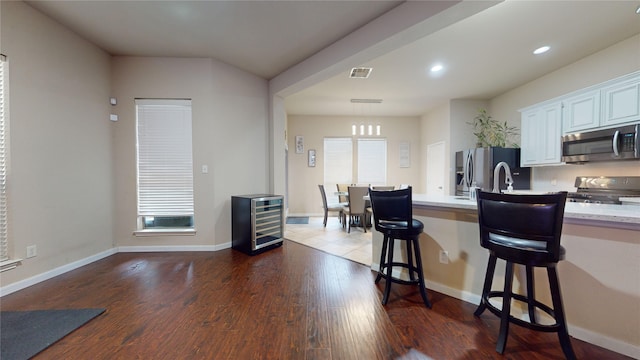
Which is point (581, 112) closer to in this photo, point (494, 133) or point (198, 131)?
point (494, 133)

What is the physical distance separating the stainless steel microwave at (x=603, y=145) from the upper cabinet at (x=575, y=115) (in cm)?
9

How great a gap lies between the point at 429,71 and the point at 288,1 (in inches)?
103

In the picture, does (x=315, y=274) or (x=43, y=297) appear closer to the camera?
(x=43, y=297)

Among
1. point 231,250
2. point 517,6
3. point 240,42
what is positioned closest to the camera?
point 517,6

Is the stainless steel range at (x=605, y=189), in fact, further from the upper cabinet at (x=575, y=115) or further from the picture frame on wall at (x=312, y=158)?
the picture frame on wall at (x=312, y=158)

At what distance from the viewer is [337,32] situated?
270cm

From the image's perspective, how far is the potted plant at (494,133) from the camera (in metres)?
4.36

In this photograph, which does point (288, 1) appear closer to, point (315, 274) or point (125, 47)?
point (125, 47)

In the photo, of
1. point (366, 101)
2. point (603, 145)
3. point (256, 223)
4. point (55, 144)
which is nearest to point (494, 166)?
point (603, 145)

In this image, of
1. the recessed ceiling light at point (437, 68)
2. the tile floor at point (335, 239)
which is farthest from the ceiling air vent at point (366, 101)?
the tile floor at point (335, 239)

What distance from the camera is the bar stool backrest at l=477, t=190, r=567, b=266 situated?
1249 mm

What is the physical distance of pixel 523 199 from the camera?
1281mm

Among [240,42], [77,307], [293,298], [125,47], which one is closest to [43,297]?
[77,307]

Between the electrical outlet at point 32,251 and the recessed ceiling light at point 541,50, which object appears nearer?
the electrical outlet at point 32,251
